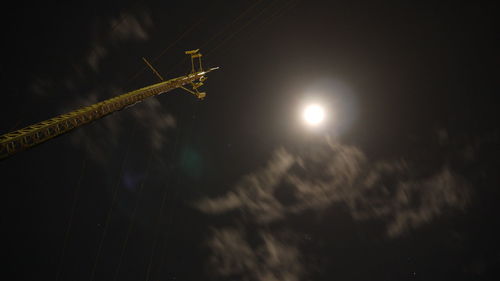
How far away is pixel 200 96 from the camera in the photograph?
26422mm

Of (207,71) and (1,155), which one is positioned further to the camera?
(207,71)

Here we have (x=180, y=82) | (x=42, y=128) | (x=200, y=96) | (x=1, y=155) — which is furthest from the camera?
(x=180, y=82)

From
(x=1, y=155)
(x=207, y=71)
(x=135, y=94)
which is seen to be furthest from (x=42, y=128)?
(x=207, y=71)

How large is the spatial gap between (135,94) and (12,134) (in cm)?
950

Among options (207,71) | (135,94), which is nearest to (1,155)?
(135,94)

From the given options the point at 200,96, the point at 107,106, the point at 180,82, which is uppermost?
the point at 180,82

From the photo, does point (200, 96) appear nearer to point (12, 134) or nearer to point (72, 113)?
point (72, 113)

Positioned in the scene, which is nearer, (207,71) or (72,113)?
(72,113)

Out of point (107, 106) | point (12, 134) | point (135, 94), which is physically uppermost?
point (135, 94)

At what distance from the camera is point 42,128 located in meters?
16.9

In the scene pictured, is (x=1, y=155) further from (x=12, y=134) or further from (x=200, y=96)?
(x=200, y=96)

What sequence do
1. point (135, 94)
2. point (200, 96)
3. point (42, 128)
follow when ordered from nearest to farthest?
point (42, 128), point (135, 94), point (200, 96)

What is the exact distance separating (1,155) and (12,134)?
4.24 ft

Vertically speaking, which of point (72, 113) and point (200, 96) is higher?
point (200, 96)
